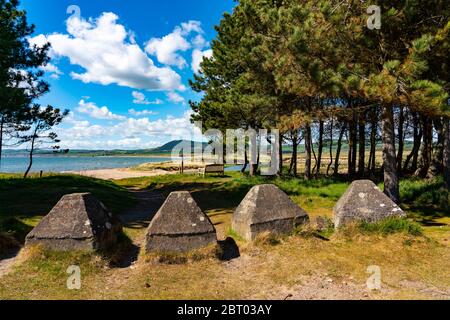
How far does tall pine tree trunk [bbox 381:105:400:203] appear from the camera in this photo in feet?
36.7

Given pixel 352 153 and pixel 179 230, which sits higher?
pixel 352 153

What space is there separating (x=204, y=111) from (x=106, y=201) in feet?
Answer: 37.6

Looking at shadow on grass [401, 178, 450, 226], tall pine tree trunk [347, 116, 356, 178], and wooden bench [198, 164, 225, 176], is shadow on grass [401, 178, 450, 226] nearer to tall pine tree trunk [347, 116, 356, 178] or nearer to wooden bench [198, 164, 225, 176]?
tall pine tree trunk [347, 116, 356, 178]

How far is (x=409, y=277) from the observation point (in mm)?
5703

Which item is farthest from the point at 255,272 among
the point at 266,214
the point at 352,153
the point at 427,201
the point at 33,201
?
the point at 352,153

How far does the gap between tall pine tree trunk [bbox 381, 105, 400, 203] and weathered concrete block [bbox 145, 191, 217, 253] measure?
25.8 ft

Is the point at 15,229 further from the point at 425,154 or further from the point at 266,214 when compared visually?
the point at 425,154

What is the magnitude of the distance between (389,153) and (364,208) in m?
4.32

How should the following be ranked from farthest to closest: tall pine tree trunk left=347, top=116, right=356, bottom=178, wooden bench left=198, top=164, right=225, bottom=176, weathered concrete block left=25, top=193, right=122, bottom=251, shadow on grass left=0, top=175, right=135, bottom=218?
wooden bench left=198, top=164, right=225, bottom=176 → tall pine tree trunk left=347, top=116, right=356, bottom=178 → shadow on grass left=0, top=175, right=135, bottom=218 → weathered concrete block left=25, top=193, right=122, bottom=251

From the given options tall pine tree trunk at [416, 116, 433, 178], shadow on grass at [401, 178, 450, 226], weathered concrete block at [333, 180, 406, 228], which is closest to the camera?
weathered concrete block at [333, 180, 406, 228]

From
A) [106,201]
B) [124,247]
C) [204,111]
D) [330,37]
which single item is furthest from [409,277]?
[204,111]

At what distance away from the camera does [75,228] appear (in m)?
6.59

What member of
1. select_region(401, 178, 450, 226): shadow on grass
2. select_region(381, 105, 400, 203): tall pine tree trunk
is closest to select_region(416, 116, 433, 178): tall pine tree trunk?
select_region(401, 178, 450, 226): shadow on grass
